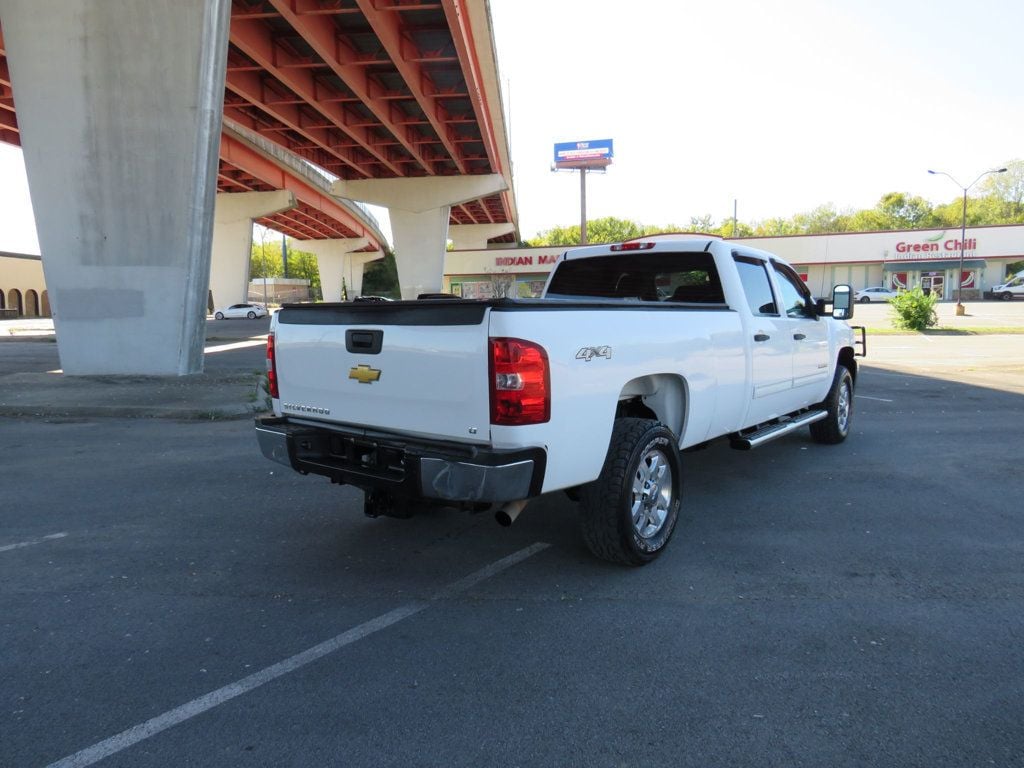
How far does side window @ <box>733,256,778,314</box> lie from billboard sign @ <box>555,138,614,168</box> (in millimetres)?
94685

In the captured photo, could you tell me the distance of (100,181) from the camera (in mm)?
13008

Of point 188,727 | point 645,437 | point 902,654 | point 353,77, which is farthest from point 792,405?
point 353,77

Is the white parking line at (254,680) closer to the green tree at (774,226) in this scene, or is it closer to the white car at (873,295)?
the white car at (873,295)

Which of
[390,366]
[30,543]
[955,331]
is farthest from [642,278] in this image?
[955,331]

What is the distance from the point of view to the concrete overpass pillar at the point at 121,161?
41.7 feet

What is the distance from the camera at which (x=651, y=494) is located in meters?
4.39

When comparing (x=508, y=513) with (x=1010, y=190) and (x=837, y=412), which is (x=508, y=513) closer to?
(x=837, y=412)

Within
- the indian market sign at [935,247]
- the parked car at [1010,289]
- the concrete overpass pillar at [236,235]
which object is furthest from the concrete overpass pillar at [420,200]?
the parked car at [1010,289]

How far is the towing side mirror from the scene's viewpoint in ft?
23.4

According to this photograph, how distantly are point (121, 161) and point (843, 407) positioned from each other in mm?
12370

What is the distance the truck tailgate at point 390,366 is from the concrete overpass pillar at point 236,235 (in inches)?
1682

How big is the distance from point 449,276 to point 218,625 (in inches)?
2490

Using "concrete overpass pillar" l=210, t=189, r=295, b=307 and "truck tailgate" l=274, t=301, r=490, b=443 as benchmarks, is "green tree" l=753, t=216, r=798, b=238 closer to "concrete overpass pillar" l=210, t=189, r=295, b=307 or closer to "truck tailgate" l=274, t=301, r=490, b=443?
"concrete overpass pillar" l=210, t=189, r=295, b=307

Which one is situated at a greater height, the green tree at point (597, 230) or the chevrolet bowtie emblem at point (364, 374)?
the green tree at point (597, 230)
